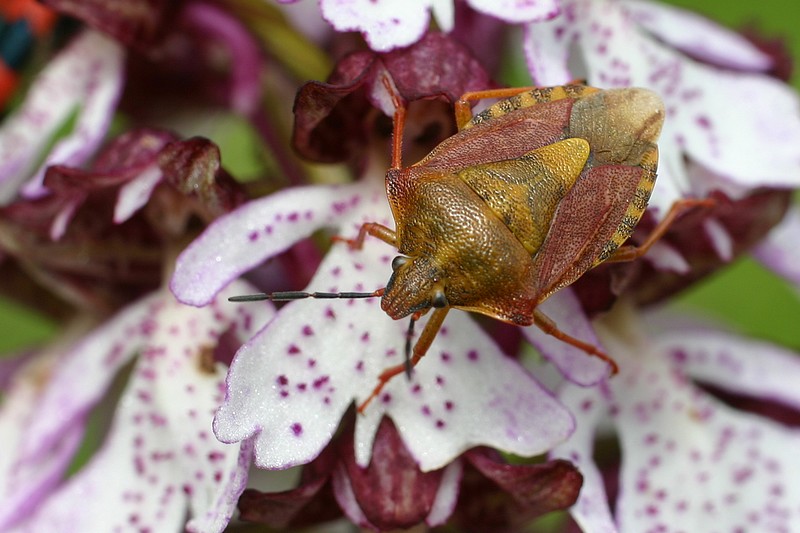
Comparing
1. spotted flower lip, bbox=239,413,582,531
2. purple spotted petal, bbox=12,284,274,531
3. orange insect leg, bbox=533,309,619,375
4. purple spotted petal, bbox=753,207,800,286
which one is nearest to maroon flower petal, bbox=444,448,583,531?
spotted flower lip, bbox=239,413,582,531

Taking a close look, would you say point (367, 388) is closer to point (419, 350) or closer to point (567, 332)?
point (419, 350)

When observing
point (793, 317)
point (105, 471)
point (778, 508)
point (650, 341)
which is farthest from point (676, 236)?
point (793, 317)

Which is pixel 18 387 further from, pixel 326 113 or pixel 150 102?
pixel 326 113

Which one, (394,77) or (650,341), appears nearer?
(394,77)

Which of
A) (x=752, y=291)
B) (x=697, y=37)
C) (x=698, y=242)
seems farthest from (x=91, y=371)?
(x=752, y=291)

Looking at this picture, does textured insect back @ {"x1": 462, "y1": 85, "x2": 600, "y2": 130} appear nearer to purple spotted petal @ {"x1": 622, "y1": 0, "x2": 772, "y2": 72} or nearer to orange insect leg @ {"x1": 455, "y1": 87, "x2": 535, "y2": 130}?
orange insect leg @ {"x1": 455, "y1": 87, "x2": 535, "y2": 130}

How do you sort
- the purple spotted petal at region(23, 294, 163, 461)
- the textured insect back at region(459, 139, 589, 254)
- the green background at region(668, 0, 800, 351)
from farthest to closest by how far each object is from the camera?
the green background at region(668, 0, 800, 351) → the purple spotted petal at region(23, 294, 163, 461) → the textured insect back at region(459, 139, 589, 254)

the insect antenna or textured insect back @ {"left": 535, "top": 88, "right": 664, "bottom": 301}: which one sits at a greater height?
textured insect back @ {"left": 535, "top": 88, "right": 664, "bottom": 301}
